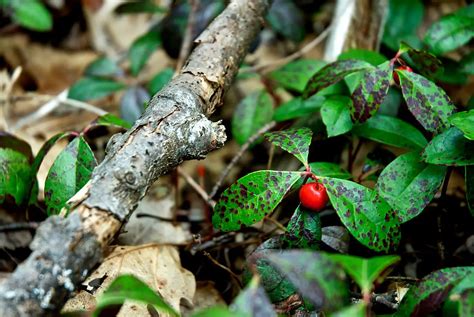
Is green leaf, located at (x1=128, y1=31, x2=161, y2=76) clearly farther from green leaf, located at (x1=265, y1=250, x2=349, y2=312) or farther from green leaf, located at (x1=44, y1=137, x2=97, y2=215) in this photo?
green leaf, located at (x1=265, y1=250, x2=349, y2=312)

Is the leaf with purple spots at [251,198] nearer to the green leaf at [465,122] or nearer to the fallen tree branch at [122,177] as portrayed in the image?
the fallen tree branch at [122,177]

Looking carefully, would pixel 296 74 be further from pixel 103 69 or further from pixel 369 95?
pixel 103 69

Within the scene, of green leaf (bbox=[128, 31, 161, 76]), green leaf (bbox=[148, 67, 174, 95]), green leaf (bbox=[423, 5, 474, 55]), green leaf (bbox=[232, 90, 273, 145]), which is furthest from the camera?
green leaf (bbox=[128, 31, 161, 76])

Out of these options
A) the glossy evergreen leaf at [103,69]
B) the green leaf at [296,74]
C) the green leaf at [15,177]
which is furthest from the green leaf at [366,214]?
the glossy evergreen leaf at [103,69]

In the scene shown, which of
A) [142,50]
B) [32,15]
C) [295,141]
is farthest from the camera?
[32,15]

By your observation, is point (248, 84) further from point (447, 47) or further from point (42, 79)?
point (42, 79)

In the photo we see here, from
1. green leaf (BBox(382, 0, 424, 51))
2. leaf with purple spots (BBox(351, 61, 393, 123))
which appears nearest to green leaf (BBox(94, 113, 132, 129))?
leaf with purple spots (BBox(351, 61, 393, 123))

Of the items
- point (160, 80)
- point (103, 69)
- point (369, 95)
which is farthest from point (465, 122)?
point (103, 69)
